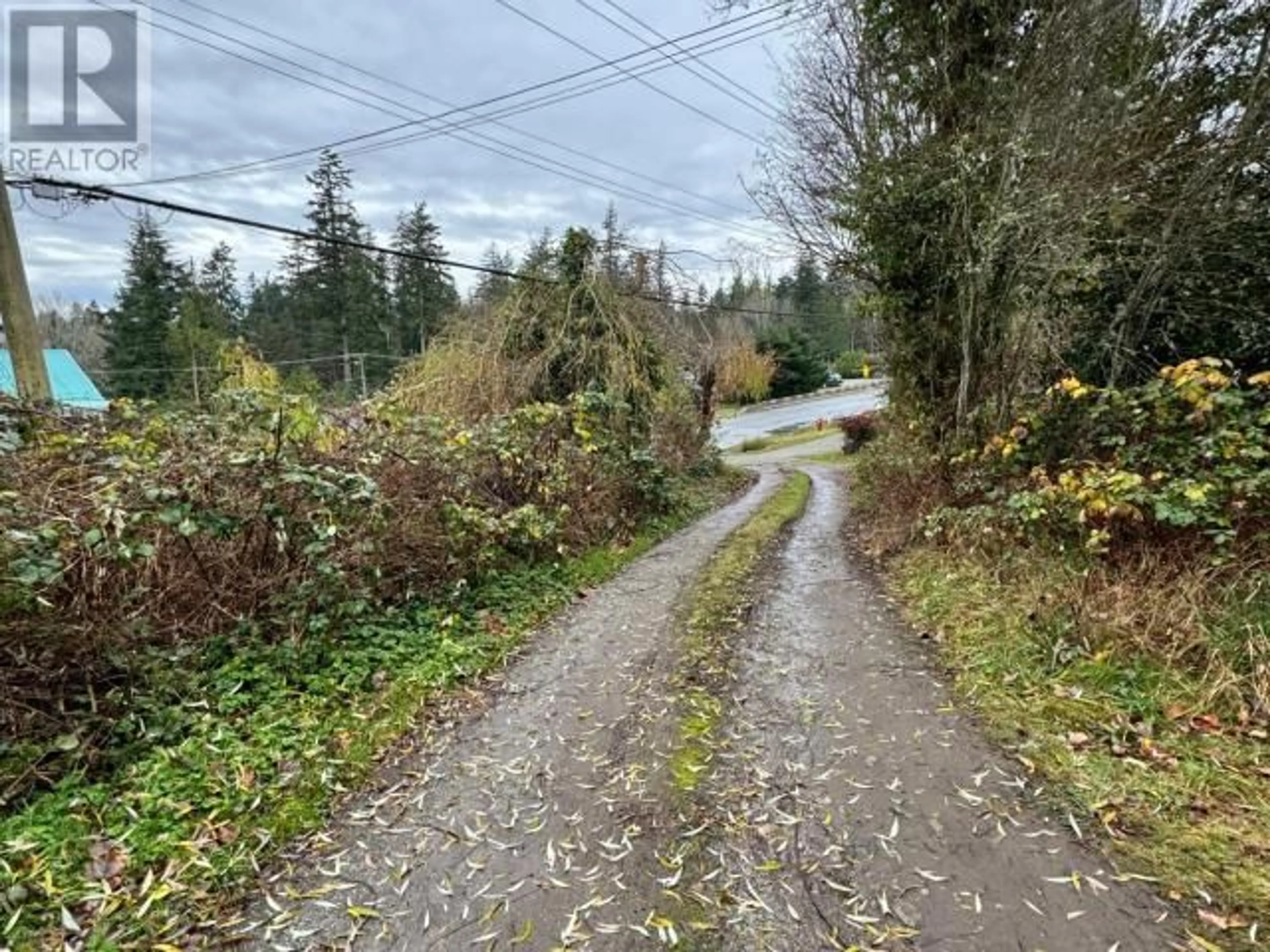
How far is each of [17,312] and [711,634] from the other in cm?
599

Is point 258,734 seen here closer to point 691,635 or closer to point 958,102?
point 691,635

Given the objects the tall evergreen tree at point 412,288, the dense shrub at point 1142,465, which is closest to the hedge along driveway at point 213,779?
the dense shrub at point 1142,465

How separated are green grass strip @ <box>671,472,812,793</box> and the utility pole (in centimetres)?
534

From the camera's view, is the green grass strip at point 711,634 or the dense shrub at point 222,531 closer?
the dense shrub at point 222,531

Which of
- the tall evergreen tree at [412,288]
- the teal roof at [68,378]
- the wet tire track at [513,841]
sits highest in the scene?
the tall evergreen tree at [412,288]

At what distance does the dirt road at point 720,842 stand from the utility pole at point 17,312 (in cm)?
480

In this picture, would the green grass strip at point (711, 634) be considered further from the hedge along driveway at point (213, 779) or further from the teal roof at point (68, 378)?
the teal roof at point (68, 378)

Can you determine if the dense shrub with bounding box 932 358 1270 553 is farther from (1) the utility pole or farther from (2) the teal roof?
(2) the teal roof

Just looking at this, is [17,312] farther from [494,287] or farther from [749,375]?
[749,375]

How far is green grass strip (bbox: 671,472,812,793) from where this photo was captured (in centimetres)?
→ 290

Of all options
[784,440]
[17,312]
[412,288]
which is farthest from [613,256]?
[412,288]

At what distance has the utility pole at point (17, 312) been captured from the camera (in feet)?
16.5

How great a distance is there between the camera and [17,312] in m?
5.13

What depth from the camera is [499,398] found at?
879cm
